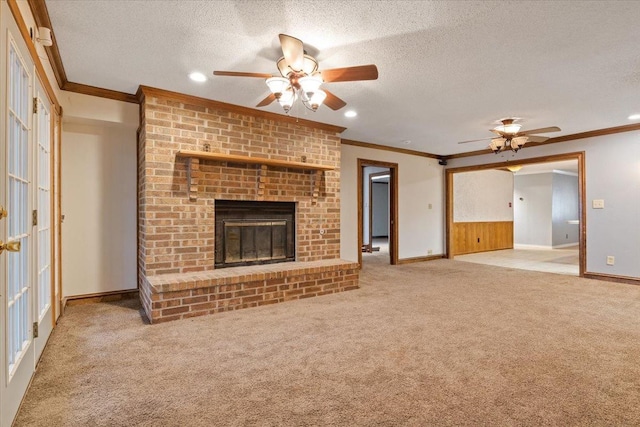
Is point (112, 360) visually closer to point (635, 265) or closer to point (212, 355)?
point (212, 355)

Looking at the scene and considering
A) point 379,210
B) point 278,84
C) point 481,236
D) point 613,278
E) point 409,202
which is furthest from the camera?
point 379,210

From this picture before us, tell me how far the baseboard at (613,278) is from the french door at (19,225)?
667cm

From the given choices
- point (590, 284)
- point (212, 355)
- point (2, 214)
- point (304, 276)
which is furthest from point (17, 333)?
point (590, 284)

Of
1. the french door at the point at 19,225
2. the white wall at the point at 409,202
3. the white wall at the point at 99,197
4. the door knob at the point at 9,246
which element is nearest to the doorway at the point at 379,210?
the white wall at the point at 409,202

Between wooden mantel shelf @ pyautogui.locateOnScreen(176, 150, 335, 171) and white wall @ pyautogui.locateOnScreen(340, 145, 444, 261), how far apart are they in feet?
4.83

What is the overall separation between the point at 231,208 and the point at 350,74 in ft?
7.57

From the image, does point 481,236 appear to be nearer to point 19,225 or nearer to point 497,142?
point 497,142

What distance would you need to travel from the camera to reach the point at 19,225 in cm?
194

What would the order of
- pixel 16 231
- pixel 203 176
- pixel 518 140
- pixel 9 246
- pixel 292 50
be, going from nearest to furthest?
pixel 9 246, pixel 16 231, pixel 292 50, pixel 203 176, pixel 518 140

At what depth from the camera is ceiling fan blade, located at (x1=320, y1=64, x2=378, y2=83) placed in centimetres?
227

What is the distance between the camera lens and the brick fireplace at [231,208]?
3.43 meters

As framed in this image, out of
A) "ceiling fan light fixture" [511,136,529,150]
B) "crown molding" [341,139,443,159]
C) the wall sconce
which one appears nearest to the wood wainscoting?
"crown molding" [341,139,443,159]

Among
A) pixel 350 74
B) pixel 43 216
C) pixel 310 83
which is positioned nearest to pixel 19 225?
pixel 43 216

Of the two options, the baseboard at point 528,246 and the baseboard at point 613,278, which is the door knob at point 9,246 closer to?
the baseboard at point 613,278
